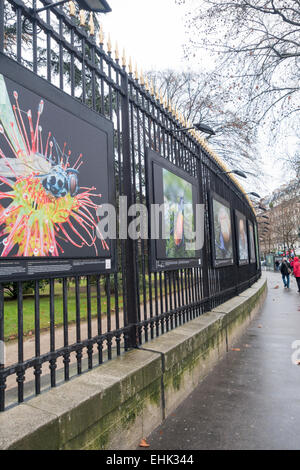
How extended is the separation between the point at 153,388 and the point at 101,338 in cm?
74

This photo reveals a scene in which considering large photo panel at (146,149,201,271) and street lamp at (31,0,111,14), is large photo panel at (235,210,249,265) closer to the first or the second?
large photo panel at (146,149,201,271)

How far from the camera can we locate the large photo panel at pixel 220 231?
267 inches

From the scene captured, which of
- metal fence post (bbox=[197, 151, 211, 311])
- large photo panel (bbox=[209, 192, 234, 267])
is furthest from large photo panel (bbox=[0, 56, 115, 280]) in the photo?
large photo panel (bbox=[209, 192, 234, 267])

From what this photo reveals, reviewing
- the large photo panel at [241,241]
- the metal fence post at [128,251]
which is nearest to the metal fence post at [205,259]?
the metal fence post at [128,251]

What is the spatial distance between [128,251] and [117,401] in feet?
5.14

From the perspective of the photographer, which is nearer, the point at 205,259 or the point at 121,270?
the point at 121,270

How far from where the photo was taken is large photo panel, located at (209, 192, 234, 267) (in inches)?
267

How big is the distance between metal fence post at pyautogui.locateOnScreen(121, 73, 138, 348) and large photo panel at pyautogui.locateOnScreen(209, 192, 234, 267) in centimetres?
322

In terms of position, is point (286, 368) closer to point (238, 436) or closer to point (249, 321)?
point (238, 436)

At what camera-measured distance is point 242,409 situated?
11.6 feet

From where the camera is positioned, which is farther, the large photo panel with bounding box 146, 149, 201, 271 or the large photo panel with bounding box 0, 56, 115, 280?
the large photo panel with bounding box 146, 149, 201, 271

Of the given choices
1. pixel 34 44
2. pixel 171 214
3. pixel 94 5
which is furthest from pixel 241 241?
pixel 34 44

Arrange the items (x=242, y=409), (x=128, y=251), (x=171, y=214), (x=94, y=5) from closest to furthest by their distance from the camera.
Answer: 1. (x=94, y=5)
2. (x=242, y=409)
3. (x=128, y=251)
4. (x=171, y=214)

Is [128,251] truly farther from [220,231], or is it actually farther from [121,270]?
[220,231]
